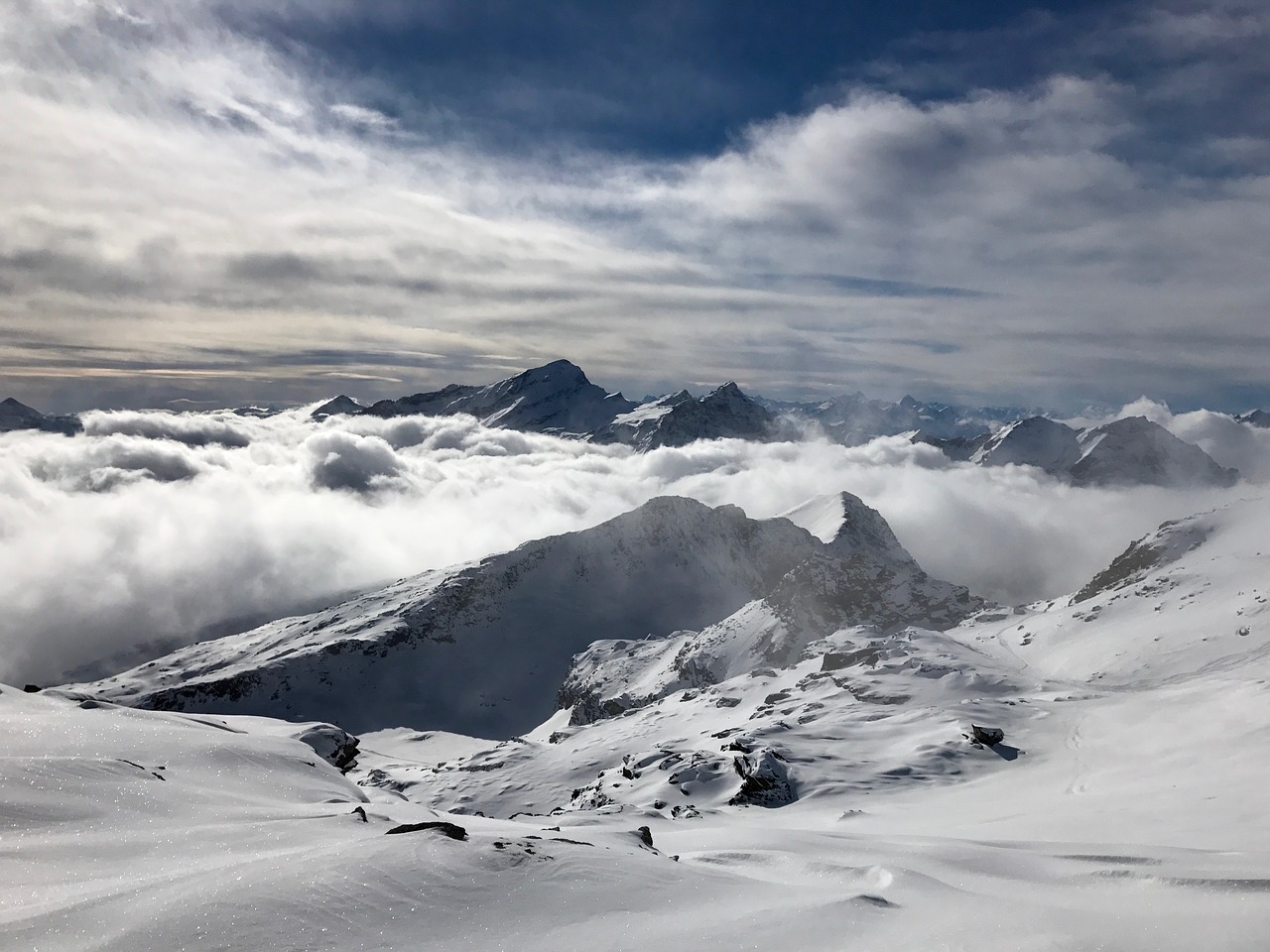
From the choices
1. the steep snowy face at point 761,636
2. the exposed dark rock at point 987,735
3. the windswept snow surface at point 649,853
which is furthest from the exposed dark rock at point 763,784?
the steep snowy face at point 761,636

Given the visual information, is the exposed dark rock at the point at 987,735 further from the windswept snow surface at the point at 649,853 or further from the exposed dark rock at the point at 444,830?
the exposed dark rock at the point at 444,830

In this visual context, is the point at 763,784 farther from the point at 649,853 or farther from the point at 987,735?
the point at 649,853

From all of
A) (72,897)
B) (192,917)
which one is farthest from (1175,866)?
(72,897)

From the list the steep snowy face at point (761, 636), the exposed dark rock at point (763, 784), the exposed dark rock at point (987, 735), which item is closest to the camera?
the exposed dark rock at point (763, 784)

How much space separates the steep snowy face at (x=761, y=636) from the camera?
14362 centimetres

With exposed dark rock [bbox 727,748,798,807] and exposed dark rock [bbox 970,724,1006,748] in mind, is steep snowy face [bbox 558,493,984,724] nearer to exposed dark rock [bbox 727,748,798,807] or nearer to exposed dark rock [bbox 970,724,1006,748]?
exposed dark rock [bbox 970,724,1006,748]

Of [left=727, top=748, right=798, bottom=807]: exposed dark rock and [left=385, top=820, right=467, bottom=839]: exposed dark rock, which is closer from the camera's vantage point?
[left=385, top=820, right=467, bottom=839]: exposed dark rock

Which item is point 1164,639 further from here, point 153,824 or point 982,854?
point 153,824

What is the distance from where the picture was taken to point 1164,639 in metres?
106

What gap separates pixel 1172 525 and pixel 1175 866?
18490cm

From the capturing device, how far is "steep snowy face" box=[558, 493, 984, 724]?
14362 cm

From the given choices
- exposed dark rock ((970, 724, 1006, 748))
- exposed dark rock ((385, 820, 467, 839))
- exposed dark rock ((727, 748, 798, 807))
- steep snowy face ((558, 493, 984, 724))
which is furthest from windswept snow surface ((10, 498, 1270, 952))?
steep snowy face ((558, 493, 984, 724))

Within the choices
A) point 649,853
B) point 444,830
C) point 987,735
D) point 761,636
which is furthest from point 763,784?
point 761,636

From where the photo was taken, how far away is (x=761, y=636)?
160 m
